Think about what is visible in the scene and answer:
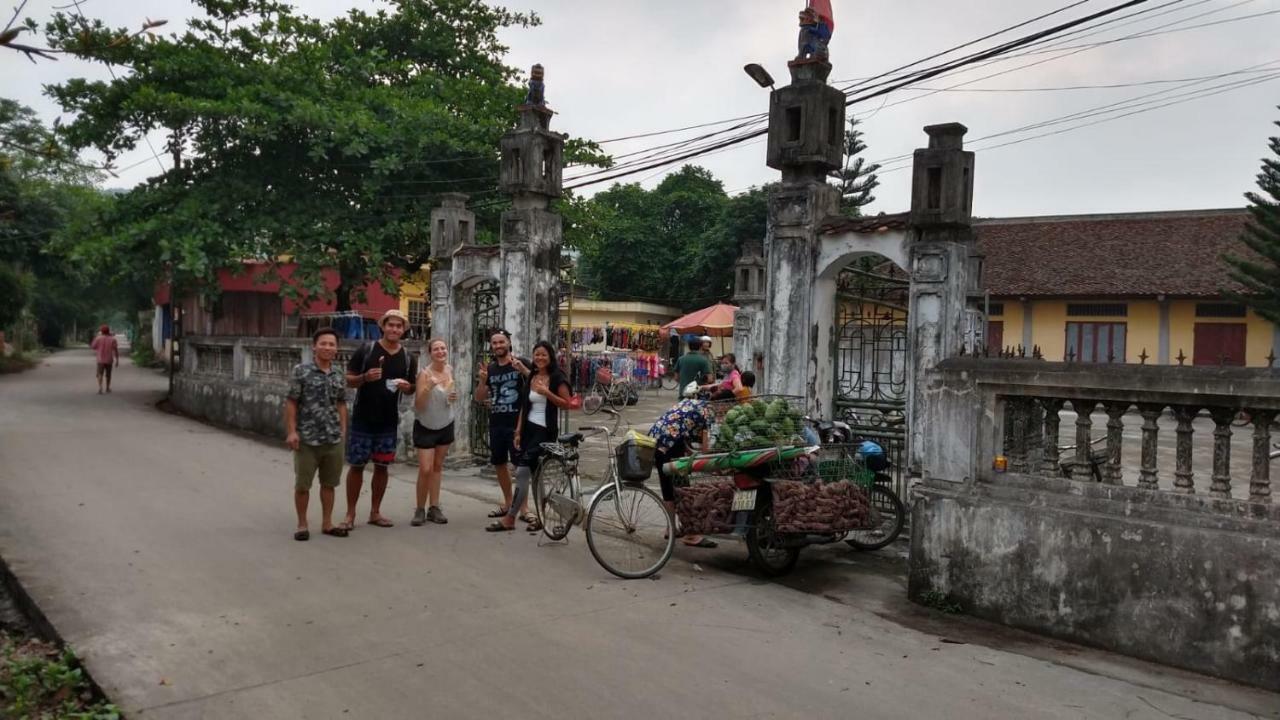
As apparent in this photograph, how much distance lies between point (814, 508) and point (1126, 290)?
27463mm

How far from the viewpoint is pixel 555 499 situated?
298 inches

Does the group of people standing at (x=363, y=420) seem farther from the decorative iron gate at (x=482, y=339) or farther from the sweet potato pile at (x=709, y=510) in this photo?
the decorative iron gate at (x=482, y=339)

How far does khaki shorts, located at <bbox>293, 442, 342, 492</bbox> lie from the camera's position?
7.50 metres

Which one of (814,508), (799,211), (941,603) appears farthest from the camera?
(799,211)

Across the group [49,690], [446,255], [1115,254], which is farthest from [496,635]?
[1115,254]

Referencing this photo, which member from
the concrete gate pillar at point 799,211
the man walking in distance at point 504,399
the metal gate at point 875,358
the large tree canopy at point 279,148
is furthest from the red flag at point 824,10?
the large tree canopy at point 279,148

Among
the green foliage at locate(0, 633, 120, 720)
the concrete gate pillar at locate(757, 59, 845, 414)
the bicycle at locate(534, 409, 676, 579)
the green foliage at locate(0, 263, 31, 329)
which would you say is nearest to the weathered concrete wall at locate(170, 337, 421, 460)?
the concrete gate pillar at locate(757, 59, 845, 414)

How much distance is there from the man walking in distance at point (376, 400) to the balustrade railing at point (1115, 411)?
180 inches

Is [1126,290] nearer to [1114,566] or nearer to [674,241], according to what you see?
[674,241]

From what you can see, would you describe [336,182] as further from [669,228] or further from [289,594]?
[669,228]

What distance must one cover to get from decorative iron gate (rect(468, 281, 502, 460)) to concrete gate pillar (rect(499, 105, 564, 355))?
87 cm

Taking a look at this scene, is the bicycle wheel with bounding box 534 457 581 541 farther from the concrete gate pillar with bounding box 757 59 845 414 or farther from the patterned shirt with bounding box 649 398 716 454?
the concrete gate pillar with bounding box 757 59 845 414

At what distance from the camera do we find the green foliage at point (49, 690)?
4117 millimetres

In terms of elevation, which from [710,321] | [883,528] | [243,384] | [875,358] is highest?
[710,321]
